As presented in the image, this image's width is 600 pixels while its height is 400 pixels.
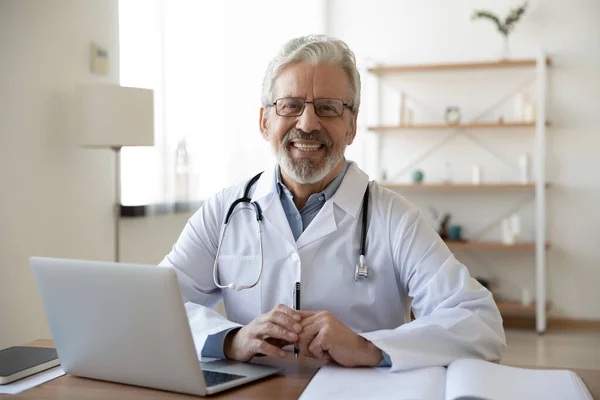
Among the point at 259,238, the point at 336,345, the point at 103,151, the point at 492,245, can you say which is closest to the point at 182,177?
the point at 103,151

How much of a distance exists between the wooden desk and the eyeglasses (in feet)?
2.26

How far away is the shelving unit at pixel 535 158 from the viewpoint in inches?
197

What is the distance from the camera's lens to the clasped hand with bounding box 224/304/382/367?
138 centimetres

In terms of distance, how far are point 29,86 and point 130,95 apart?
1.25 ft

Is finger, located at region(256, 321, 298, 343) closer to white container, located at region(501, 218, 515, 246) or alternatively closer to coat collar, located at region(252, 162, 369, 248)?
coat collar, located at region(252, 162, 369, 248)

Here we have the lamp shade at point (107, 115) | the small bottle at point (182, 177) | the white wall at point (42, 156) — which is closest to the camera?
the white wall at point (42, 156)

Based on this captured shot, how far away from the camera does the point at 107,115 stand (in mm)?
2889

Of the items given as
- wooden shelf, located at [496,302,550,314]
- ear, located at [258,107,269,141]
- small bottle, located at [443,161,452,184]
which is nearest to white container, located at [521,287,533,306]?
wooden shelf, located at [496,302,550,314]

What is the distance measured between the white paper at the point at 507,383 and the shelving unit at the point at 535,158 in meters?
3.91

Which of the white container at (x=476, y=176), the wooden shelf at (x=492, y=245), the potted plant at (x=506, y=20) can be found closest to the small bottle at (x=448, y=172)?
the white container at (x=476, y=176)

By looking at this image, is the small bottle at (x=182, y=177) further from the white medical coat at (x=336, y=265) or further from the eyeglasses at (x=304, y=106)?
the eyeglasses at (x=304, y=106)

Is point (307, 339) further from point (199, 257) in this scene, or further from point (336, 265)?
point (199, 257)

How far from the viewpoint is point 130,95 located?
9.58 feet

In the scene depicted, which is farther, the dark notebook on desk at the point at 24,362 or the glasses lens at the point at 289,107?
the glasses lens at the point at 289,107
